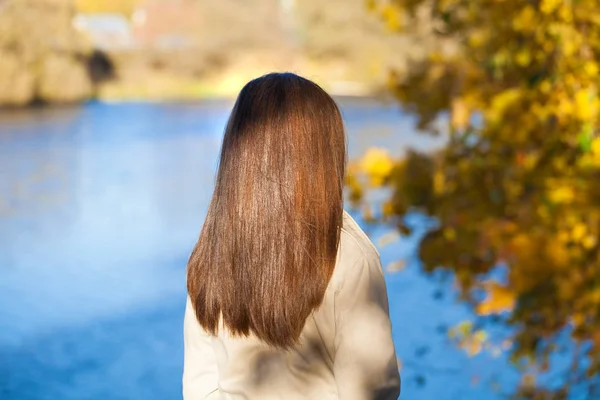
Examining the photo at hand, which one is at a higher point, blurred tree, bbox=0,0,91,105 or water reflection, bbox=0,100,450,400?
blurred tree, bbox=0,0,91,105

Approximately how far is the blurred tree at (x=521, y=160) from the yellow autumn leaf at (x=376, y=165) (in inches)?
5.5

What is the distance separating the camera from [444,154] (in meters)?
3.09

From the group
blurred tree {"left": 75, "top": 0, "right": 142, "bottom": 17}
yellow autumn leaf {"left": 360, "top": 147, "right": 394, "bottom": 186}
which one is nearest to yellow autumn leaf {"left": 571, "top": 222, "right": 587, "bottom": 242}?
yellow autumn leaf {"left": 360, "top": 147, "right": 394, "bottom": 186}

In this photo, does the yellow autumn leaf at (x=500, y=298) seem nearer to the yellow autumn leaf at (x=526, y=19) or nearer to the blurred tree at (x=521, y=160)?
the blurred tree at (x=521, y=160)

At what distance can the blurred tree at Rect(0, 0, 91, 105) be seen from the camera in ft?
49.4

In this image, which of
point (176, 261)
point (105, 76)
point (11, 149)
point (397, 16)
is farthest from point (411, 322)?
point (105, 76)

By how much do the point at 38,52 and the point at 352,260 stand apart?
1577 cm

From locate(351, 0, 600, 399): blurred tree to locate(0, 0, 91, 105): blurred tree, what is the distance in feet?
44.0

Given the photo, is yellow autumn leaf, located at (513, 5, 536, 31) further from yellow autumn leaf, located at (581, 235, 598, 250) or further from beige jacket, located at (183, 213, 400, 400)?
beige jacket, located at (183, 213, 400, 400)

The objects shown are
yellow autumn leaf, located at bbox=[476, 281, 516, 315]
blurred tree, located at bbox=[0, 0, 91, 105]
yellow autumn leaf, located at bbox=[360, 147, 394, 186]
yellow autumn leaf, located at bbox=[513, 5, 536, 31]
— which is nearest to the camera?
yellow autumn leaf, located at bbox=[513, 5, 536, 31]

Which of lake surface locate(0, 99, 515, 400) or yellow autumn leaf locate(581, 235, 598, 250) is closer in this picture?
yellow autumn leaf locate(581, 235, 598, 250)

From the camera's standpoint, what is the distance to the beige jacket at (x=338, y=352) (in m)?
0.87

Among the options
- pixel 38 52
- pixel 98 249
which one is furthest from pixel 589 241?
pixel 38 52

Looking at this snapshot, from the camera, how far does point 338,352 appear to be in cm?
89
